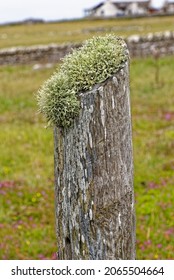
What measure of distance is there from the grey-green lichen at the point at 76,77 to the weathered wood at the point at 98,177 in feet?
0.15

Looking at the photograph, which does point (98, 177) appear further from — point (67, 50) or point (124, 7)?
point (124, 7)

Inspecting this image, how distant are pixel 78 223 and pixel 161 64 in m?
→ 24.2

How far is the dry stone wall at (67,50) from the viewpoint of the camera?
1162 inches

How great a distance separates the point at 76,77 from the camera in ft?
9.36

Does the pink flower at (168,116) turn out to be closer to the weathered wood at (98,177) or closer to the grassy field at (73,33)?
the weathered wood at (98,177)

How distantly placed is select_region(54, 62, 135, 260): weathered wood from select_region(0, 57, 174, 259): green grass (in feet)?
14.6

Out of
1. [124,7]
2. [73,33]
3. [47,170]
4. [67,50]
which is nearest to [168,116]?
[47,170]

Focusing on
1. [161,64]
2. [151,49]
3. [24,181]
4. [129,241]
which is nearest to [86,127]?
[129,241]

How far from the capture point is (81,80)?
2.83m

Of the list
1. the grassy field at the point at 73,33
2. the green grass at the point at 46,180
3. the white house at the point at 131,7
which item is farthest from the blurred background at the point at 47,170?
the white house at the point at 131,7

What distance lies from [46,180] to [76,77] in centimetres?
784

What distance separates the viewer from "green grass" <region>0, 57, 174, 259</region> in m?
7.85
